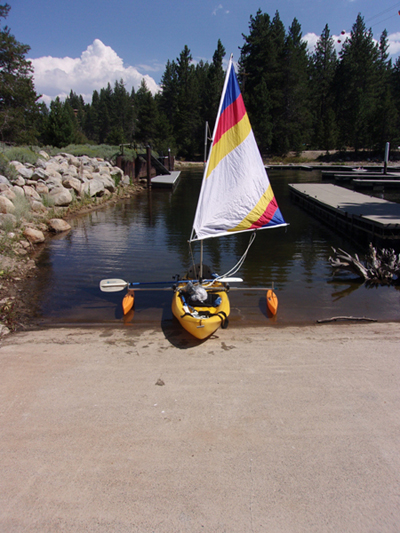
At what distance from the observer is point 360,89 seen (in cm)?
7262

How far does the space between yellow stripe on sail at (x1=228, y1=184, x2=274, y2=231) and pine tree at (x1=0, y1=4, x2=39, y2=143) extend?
34.4 metres

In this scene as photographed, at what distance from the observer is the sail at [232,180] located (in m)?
8.76

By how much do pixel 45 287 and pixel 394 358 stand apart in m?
10.0

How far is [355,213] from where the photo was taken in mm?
18875

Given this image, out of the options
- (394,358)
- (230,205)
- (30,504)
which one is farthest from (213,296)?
(30,504)

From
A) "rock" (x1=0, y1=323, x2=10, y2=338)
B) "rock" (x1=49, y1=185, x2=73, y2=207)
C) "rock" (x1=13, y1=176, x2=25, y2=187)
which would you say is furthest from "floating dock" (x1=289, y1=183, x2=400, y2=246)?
"rock" (x1=13, y1=176, x2=25, y2=187)

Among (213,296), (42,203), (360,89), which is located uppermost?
(360,89)

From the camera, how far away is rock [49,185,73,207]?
23.0 meters

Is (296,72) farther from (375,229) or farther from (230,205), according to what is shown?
(230,205)

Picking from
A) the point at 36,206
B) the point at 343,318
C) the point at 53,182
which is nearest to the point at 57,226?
the point at 36,206

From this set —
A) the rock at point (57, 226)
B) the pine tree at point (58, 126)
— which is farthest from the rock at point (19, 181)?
the pine tree at point (58, 126)

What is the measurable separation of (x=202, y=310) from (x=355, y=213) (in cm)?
1393

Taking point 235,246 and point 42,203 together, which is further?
point 42,203

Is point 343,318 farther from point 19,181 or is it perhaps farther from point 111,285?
point 19,181
